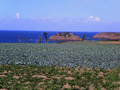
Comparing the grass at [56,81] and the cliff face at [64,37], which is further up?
the grass at [56,81]

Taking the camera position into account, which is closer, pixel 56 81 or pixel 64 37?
pixel 56 81

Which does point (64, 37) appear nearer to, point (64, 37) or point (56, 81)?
point (64, 37)

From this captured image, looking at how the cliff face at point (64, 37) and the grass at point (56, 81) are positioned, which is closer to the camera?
the grass at point (56, 81)

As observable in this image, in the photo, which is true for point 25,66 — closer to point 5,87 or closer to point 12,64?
point 12,64

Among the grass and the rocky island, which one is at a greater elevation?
the grass

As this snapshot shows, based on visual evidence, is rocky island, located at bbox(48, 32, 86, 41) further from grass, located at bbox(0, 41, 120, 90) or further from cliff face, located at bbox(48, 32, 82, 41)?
grass, located at bbox(0, 41, 120, 90)

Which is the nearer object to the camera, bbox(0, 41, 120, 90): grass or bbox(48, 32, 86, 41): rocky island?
bbox(0, 41, 120, 90): grass

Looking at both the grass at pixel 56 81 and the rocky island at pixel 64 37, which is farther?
the rocky island at pixel 64 37

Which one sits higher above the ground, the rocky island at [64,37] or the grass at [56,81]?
the grass at [56,81]

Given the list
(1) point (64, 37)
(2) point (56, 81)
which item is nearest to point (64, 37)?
(1) point (64, 37)

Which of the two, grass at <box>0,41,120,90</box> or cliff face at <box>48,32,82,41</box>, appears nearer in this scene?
grass at <box>0,41,120,90</box>

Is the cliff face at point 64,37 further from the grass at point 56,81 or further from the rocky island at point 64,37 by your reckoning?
the grass at point 56,81

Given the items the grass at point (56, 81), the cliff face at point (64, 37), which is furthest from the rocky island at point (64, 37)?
the grass at point (56, 81)

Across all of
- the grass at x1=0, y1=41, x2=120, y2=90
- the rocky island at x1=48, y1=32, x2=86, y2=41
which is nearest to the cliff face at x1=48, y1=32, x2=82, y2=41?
the rocky island at x1=48, y1=32, x2=86, y2=41
